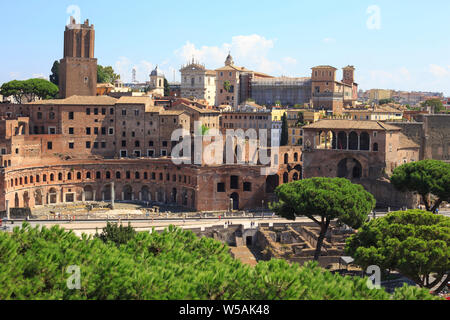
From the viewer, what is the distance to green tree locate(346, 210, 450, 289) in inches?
1262

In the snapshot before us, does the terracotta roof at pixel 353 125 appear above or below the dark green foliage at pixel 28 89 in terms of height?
below

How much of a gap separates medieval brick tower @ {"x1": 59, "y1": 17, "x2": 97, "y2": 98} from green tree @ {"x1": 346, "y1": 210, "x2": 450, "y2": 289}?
55.4 meters

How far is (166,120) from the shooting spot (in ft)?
247

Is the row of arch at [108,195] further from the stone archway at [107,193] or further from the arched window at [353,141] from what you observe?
the arched window at [353,141]

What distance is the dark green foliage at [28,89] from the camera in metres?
85.0

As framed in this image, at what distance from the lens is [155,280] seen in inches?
924

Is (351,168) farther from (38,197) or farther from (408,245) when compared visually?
(38,197)

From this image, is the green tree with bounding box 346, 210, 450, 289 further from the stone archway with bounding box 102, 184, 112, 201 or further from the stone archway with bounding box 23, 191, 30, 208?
the stone archway with bounding box 102, 184, 112, 201

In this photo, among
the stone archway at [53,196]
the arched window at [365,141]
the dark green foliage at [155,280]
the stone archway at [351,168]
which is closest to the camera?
the dark green foliage at [155,280]

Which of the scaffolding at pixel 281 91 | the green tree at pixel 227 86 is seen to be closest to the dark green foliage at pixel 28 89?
the green tree at pixel 227 86

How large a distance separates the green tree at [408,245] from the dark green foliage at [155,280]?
792cm

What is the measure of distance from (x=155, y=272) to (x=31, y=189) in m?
45.9

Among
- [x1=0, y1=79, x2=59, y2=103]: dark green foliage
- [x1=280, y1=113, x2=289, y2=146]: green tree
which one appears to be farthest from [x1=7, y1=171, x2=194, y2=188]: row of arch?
[x1=0, y1=79, x2=59, y2=103]: dark green foliage
